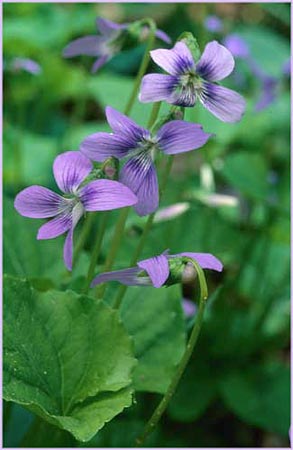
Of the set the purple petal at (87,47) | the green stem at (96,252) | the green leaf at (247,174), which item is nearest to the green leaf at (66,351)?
the green stem at (96,252)

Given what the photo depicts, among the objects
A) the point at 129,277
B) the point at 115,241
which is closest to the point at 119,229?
the point at 115,241

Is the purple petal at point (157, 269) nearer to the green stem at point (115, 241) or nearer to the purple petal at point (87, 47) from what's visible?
the green stem at point (115, 241)

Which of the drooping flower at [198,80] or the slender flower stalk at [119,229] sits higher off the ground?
the drooping flower at [198,80]

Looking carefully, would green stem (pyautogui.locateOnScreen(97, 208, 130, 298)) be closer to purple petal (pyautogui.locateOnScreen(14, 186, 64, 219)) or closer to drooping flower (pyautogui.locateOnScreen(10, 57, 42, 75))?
purple petal (pyautogui.locateOnScreen(14, 186, 64, 219))

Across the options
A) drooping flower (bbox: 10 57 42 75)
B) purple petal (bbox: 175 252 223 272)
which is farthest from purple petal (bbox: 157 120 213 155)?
drooping flower (bbox: 10 57 42 75)

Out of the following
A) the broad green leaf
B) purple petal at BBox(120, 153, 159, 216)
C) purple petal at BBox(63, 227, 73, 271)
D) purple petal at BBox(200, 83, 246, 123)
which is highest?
purple petal at BBox(200, 83, 246, 123)

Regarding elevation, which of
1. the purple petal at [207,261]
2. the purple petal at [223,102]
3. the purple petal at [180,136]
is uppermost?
the purple petal at [223,102]
